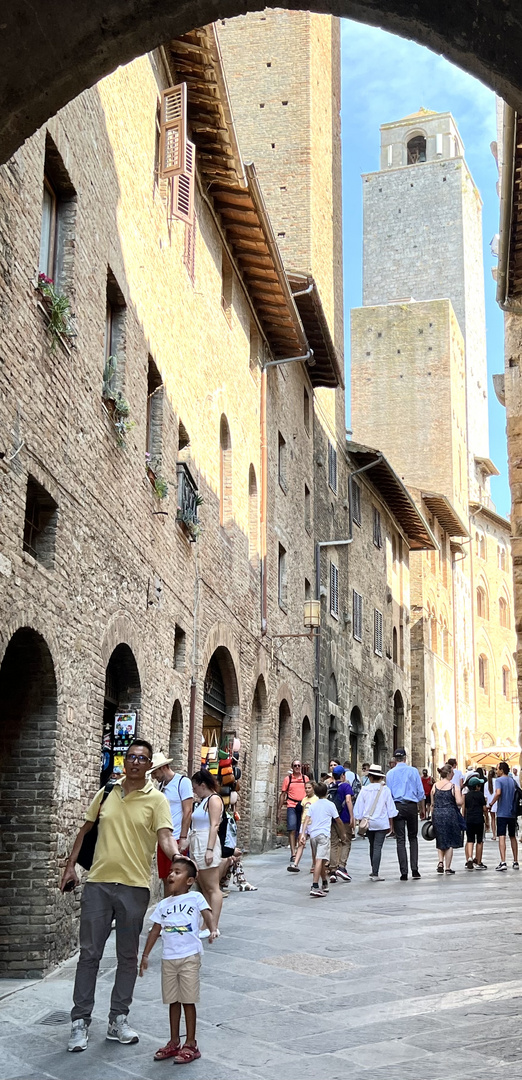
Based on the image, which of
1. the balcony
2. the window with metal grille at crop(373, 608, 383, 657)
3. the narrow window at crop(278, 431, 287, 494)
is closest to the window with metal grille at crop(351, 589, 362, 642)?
the window with metal grille at crop(373, 608, 383, 657)

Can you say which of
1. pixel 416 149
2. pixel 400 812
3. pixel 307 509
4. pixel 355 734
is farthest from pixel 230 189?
pixel 416 149

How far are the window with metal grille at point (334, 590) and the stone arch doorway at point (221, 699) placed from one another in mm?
8406

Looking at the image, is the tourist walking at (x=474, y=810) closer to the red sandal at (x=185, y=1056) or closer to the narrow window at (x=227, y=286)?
the narrow window at (x=227, y=286)

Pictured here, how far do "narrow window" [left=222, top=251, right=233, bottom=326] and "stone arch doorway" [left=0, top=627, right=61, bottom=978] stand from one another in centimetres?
926

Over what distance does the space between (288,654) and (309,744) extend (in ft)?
9.16

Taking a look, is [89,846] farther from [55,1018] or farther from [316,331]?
[316,331]

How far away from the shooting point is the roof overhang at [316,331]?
20.6m

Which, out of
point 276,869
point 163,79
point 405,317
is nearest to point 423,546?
point 405,317

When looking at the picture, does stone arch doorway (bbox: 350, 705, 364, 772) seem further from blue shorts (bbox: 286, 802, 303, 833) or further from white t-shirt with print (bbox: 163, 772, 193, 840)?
white t-shirt with print (bbox: 163, 772, 193, 840)

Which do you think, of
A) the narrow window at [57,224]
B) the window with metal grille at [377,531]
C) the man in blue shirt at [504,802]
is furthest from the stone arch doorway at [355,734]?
the narrow window at [57,224]

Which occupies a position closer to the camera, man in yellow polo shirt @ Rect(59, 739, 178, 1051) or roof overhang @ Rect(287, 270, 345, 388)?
man in yellow polo shirt @ Rect(59, 739, 178, 1051)

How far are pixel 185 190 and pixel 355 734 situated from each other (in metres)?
17.6

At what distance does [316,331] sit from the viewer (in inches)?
Result: 878

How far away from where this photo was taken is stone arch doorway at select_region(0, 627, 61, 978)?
7.88 metres
